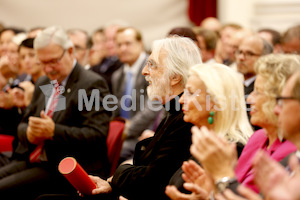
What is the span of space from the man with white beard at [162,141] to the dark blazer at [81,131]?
19.2 inches

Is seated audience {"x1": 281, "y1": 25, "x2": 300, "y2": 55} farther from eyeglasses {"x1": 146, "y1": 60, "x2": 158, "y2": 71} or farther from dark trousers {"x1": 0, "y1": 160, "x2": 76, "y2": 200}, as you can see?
dark trousers {"x1": 0, "y1": 160, "x2": 76, "y2": 200}

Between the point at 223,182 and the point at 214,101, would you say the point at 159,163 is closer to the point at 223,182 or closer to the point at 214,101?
the point at 214,101

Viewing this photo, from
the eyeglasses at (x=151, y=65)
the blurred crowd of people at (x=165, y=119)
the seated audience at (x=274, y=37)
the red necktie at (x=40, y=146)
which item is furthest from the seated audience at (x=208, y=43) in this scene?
the eyeglasses at (x=151, y=65)

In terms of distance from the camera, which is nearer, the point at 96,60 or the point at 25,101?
the point at 25,101

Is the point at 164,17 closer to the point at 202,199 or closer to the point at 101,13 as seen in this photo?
the point at 101,13

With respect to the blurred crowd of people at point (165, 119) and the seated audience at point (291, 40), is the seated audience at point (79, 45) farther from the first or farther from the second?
the seated audience at point (291, 40)

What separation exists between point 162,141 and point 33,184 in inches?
48.0

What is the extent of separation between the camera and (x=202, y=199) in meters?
1.98

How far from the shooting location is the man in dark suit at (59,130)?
3.14 metres

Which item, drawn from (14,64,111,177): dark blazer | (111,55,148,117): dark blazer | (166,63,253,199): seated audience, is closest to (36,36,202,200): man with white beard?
(166,63,253,199): seated audience

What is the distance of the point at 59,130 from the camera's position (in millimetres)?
3117

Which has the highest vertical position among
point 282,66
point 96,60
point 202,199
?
point 282,66

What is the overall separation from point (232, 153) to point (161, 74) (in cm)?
95

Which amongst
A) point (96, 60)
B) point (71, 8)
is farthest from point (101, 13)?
point (96, 60)
